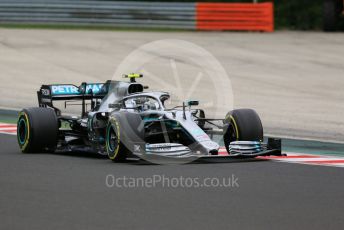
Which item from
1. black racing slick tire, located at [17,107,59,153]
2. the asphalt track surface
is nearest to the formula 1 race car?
black racing slick tire, located at [17,107,59,153]

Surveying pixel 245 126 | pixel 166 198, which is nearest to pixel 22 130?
pixel 245 126

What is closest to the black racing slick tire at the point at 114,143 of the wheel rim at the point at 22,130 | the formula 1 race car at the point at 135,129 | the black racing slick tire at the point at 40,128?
the formula 1 race car at the point at 135,129

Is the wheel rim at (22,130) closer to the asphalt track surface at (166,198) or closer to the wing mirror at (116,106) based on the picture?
the asphalt track surface at (166,198)

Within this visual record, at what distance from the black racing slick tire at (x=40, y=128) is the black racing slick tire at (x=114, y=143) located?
120 cm

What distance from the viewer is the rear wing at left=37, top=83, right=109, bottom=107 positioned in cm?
1468

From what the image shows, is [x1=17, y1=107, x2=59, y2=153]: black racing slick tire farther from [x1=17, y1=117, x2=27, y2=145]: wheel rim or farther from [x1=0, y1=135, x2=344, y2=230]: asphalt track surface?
[x1=0, y1=135, x2=344, y2=230]: asphalt track surface

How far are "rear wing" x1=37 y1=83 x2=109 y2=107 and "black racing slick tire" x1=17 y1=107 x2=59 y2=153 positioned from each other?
0.85 m

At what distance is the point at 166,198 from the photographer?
33.2 ft

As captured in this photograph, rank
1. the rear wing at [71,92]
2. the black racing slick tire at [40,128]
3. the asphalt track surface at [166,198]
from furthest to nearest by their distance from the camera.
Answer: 1. the rear wing at [71,92]
2. the black racing slick tire at [40,128]
3. the asphalt track surface at [166,198]

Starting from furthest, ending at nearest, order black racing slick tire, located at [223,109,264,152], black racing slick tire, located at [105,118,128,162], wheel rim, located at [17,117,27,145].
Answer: wheel rim, located at [17,117,27,145], black racing slick tire, located at [223,109,264,152], black racing slick tire, located at [105,118,128,162]

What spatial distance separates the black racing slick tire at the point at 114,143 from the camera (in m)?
12.5

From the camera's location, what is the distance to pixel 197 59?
28750mm

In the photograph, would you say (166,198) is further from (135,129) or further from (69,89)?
(69,89)

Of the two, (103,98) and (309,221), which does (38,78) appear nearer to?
(103,98)
